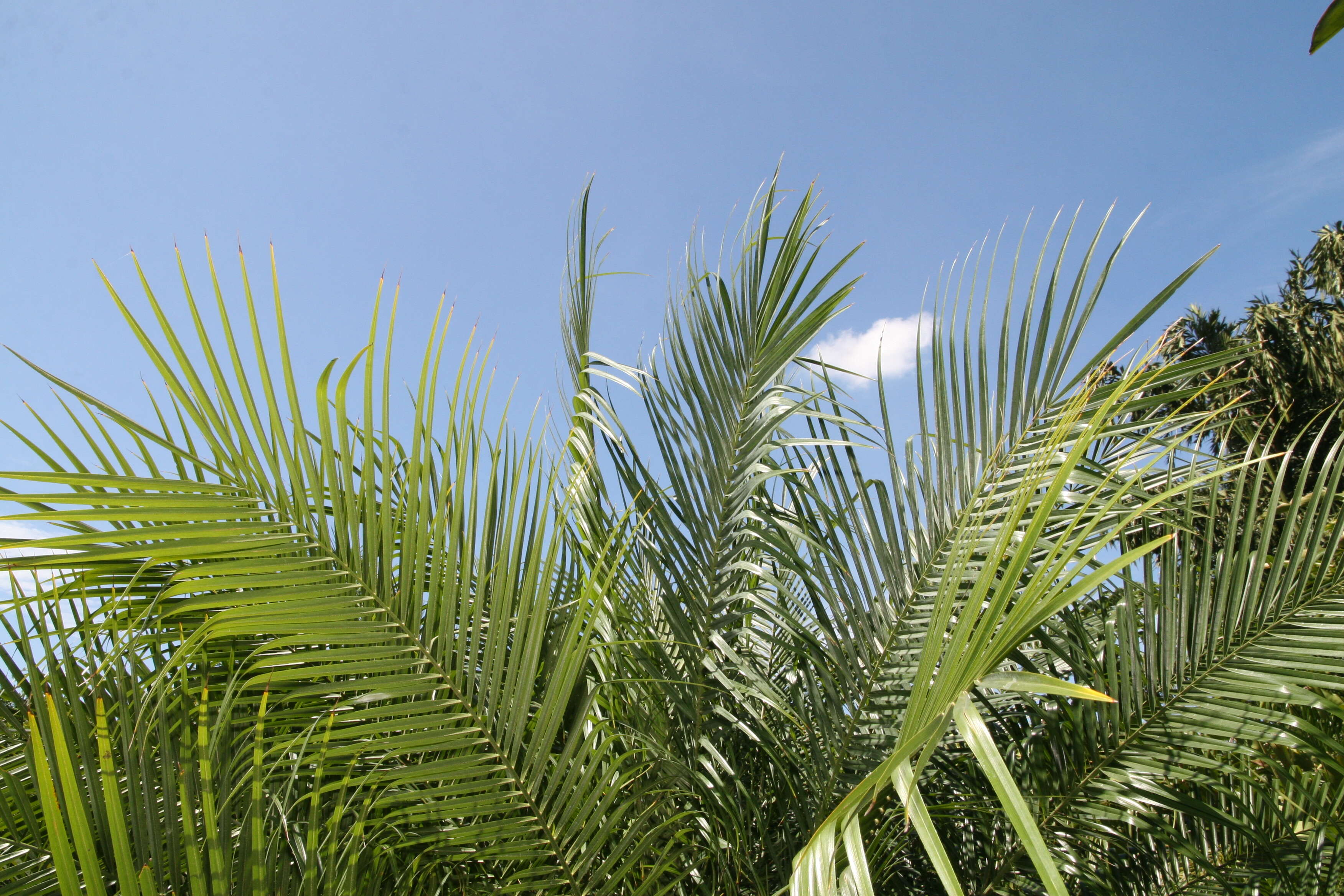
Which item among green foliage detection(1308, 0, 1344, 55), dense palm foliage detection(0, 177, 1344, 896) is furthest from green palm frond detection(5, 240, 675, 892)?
green foliage detection(1308, 0, 1344, 55)

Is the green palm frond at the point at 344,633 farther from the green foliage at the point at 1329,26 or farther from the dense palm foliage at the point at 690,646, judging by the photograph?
the green foliage at the point at 1329,26

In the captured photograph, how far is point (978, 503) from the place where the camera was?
1494 millimetres

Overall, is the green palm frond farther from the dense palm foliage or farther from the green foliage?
the green foliage

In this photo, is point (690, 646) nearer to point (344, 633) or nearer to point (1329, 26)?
point (344, 633)

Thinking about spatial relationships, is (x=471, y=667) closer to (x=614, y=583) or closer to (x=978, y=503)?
(x=614, y=583)

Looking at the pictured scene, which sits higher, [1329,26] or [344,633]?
[1329,26]

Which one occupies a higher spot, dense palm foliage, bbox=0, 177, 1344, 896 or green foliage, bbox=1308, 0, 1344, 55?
green foliage, bbox=1308, 0, 1344, 55

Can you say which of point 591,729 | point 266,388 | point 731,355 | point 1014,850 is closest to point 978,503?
point 731,355

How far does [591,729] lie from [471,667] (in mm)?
250

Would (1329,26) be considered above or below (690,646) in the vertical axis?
above

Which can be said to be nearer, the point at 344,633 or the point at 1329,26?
the point at 1329,26

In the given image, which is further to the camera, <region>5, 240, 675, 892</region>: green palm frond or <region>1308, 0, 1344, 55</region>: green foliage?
<region>5, 240, 675, 892</region>: green palm frond

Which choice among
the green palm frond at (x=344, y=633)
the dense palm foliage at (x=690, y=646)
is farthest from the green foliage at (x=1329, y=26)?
the green palm frond at (x=344, y=633)

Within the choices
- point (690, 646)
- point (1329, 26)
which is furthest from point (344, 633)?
point (1329, 26)
